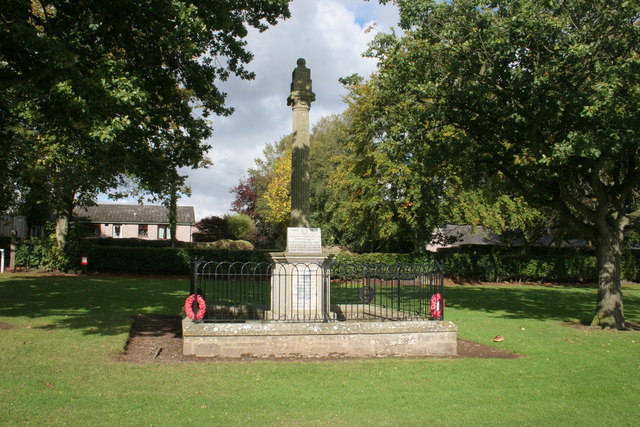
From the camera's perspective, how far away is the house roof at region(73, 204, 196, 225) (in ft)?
199

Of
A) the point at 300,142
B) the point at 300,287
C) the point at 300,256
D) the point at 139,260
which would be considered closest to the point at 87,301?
the point at 300,287

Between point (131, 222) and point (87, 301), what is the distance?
47843mm

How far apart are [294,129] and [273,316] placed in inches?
175

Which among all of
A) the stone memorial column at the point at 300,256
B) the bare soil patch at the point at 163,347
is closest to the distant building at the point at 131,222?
the bare soil patch at the point at 163,347

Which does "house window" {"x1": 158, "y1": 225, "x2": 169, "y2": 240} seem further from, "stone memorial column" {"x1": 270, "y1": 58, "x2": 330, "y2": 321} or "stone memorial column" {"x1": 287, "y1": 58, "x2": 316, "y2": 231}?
"stone memorial column" {"x1": 270, "y1": 58, "x2": 330, "y2": 321}

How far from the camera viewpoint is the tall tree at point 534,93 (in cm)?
1135

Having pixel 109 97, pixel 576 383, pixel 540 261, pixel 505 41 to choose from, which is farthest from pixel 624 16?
pixel 540 261

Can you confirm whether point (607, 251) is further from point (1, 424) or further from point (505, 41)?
point (1, 424)

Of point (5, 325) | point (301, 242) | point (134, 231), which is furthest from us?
point (134, 231)

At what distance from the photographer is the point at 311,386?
7207mm

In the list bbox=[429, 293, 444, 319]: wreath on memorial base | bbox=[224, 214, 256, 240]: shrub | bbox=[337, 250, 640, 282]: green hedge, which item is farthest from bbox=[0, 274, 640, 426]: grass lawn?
bbox=[224, 214, 256, 240]: shrub

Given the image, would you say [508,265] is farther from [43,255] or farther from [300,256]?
[43,255]

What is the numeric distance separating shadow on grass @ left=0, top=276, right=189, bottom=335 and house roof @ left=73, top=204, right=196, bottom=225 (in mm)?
38124

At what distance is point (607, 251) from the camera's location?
13672 mm
